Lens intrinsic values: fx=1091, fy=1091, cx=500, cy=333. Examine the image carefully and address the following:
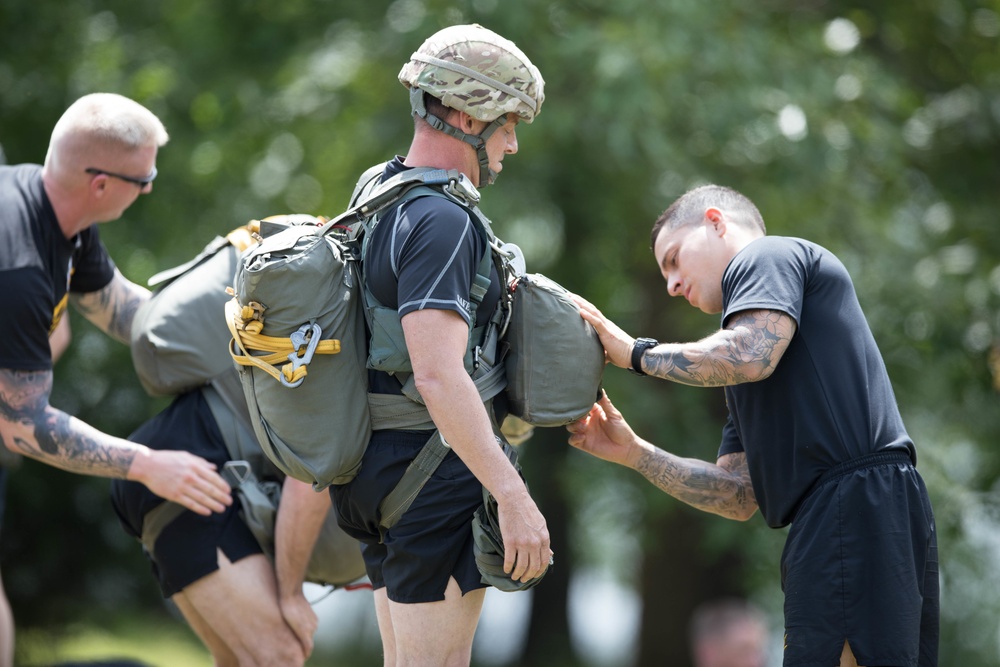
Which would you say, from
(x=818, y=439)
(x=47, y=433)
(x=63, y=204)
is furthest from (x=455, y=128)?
(x=47, y=433)

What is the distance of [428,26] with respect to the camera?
6.98 metres

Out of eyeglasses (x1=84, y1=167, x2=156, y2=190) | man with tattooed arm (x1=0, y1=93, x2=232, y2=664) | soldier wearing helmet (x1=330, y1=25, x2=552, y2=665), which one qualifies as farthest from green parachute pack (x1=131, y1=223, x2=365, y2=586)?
soldier wearing helmet (x1=330, y1=25, x2=552, y2=665)

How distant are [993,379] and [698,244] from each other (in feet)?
17.3

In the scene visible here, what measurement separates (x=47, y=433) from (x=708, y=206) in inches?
92.7

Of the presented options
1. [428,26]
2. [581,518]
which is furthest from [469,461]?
[581,518]

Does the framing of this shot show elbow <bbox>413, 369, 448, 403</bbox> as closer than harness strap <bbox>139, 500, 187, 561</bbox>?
Yes

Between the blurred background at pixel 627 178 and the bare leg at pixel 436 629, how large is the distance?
4238 millimetres

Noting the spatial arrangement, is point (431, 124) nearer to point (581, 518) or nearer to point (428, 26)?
point (428, 26)

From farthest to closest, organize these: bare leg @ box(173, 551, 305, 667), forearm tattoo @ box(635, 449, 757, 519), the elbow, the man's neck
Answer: the man's neck, bare leg @ box(173, 551, 305, 667), forearm tattoo @ box(635, 449, 757, 519), the elbow

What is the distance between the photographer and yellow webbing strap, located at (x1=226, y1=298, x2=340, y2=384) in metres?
2.87

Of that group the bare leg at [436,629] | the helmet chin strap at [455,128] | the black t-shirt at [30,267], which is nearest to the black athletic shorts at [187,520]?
the black t-shirt at [30,267]

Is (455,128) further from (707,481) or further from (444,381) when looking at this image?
(707,481)

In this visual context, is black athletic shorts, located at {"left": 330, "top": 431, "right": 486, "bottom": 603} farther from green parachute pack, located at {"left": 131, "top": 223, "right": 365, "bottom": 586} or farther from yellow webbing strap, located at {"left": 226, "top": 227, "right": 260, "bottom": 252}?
yellow webbing strap, located at {"left": 226, "top": 227, "right": 260, "bottom": 252}

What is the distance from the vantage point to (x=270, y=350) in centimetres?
291
